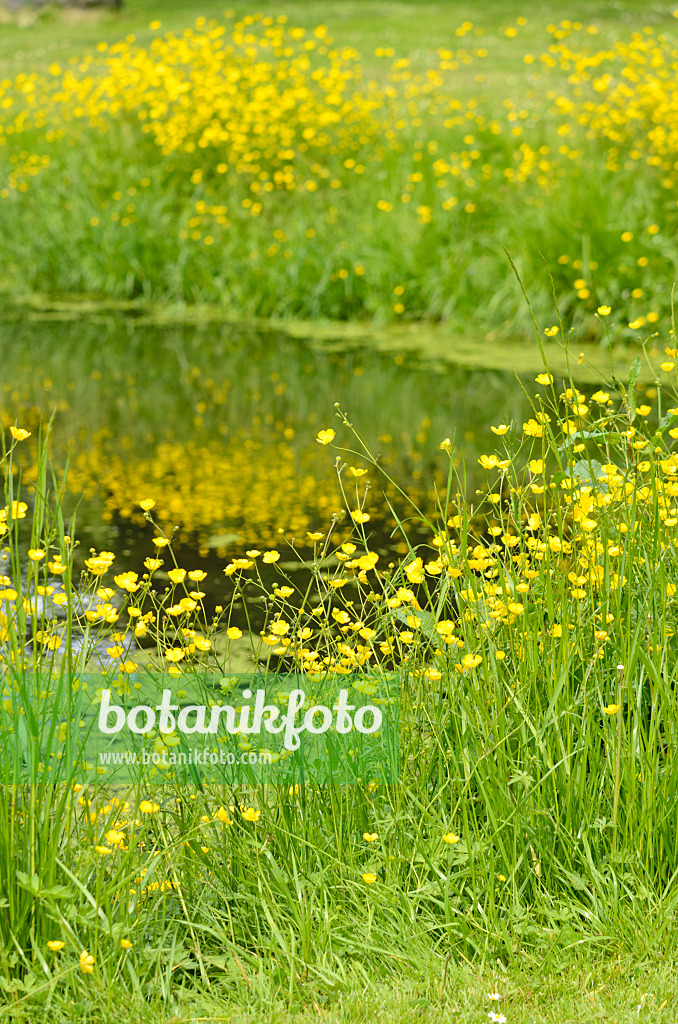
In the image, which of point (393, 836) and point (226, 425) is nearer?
point (393, 836)

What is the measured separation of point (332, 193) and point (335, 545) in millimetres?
6003

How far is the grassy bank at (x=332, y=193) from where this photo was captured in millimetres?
8141

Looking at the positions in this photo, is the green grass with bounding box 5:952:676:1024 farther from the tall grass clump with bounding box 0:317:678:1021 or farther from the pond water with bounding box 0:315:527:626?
the pond water with bounding box 0:315:527:626

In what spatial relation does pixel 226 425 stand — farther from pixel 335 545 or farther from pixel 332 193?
pixel 332 193

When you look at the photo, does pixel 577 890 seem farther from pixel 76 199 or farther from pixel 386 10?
pixel 386 10

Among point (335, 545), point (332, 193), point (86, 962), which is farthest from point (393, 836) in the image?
point (332, 193)

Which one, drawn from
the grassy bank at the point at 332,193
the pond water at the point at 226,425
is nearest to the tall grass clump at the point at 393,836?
the pond water at the point at 226,425

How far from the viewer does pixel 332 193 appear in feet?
31.8

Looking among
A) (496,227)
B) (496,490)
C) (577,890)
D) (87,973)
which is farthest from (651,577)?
(496,227)

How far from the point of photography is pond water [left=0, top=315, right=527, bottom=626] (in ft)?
15.1
